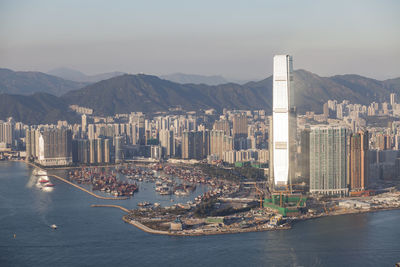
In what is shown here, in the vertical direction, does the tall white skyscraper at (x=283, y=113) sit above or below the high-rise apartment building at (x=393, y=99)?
below

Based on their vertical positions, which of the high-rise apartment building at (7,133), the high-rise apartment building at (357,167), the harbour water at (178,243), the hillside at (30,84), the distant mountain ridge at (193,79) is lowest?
the harbour water at (178,243)

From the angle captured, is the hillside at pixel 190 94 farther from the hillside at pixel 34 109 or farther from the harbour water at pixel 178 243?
the harbour water at pixel 178 243

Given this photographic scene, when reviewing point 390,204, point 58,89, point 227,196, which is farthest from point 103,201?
point 58,89

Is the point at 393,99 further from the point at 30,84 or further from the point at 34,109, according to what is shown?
the point at 30,84

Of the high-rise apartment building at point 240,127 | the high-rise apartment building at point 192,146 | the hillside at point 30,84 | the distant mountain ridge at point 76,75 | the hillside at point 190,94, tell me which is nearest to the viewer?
the high-rise apartment building at point 192,146

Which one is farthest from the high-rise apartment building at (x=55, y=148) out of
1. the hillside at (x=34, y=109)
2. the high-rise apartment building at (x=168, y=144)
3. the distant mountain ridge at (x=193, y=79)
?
the distant mountain ridge at (x=193, y=79)

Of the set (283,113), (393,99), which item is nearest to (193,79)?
(393,99)

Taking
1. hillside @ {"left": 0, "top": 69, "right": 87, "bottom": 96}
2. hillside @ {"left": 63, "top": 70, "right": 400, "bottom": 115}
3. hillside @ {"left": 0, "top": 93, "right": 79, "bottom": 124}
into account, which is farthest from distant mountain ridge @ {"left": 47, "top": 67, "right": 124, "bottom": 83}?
hillside @ {"left": 0, "top": 93, "right": 79, "bottom": 124}
